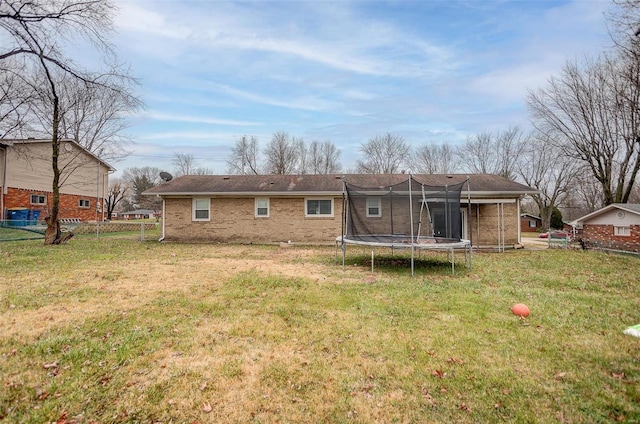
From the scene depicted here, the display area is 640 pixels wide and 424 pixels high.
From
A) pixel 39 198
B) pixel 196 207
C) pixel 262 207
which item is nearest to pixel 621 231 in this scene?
pixel 262 207

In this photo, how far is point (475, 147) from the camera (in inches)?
1467

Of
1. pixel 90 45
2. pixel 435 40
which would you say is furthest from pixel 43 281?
pixel 435 40

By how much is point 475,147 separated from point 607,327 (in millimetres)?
37515

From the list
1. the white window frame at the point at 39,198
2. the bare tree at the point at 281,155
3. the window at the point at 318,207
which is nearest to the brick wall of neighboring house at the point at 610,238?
the window at the point at 318,207

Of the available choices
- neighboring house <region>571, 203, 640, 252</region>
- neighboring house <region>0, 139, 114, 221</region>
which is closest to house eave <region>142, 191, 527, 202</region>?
neighboring house <region>571, 203, 640, 252</region>

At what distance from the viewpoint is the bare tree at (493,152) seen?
3562 centimetres

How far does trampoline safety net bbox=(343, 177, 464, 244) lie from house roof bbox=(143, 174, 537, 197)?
5.00 metres

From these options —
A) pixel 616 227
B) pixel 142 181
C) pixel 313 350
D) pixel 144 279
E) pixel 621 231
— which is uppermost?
pixel 142 181

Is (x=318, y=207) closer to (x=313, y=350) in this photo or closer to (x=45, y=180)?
(x=313, y=350)

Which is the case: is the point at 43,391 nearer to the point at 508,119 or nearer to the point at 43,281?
the point at 43,281

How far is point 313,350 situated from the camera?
3377 millimetres

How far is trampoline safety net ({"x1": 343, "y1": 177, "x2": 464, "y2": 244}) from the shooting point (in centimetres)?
852

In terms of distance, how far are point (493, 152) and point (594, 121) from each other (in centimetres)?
1965

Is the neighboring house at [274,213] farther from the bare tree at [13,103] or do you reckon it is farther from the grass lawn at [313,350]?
the grass lawn at [313,350]
